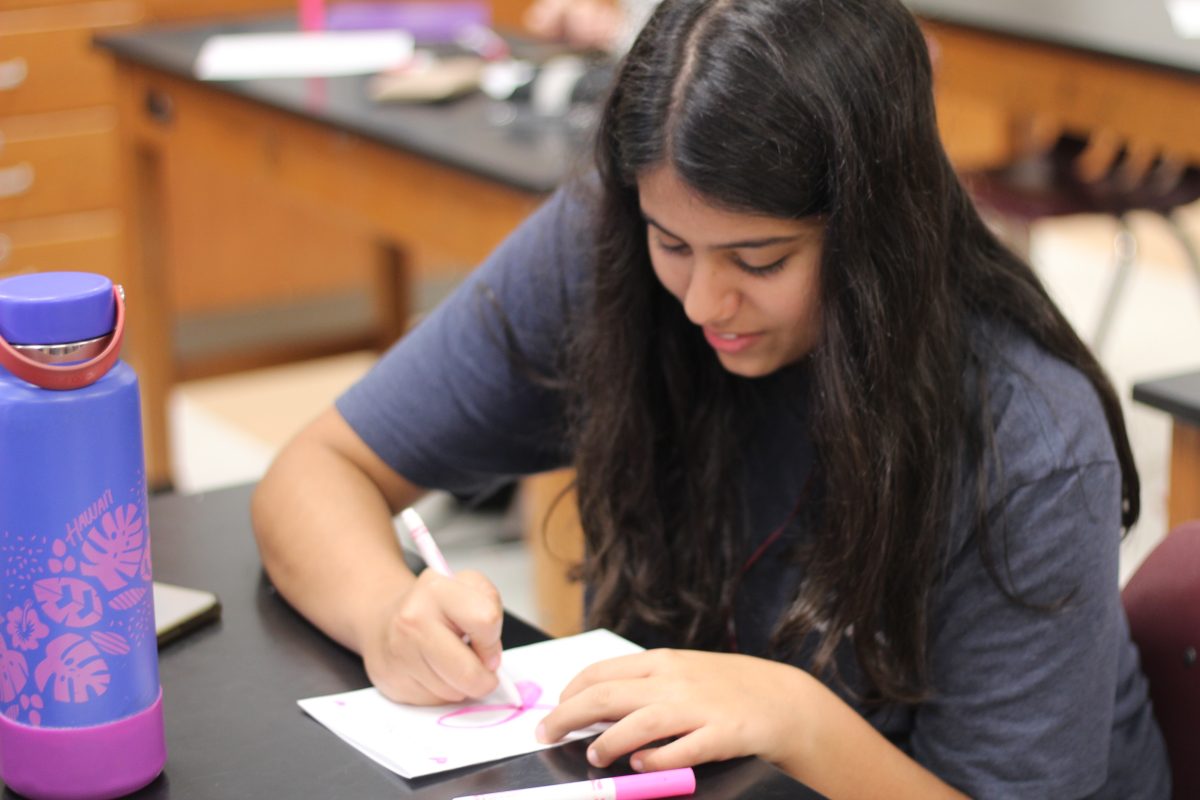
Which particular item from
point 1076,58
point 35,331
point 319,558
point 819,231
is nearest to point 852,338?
point 819,231

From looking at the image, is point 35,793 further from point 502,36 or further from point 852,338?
point 502,36

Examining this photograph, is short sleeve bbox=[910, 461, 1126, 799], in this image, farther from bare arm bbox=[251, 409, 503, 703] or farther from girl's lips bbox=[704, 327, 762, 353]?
bare arm bbox=[251, 409, 503, 703]

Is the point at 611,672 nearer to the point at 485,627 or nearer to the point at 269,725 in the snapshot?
the point at 485,627

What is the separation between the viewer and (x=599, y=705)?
2.83 feet

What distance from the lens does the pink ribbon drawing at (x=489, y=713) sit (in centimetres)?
91

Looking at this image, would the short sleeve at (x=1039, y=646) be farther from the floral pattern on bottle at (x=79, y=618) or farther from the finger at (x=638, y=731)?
the floral pattern on bottle at (x=79, y=618)

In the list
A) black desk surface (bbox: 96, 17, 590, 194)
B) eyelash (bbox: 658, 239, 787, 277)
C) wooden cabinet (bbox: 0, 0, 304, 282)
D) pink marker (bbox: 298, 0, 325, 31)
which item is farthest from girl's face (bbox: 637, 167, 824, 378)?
wooden cabinet (bbox: 0, 0, 304, 282)

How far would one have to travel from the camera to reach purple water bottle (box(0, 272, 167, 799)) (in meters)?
0.72

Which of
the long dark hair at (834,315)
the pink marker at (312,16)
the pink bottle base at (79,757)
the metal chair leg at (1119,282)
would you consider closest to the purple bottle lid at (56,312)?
the pink bottle base at (79,757)

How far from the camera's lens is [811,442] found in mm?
1133

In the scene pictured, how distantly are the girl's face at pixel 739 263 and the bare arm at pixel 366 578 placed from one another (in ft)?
0.75

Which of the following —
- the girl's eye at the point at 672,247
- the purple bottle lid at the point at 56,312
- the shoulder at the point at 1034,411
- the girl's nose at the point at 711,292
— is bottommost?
the shoulder at the point at 1034,411

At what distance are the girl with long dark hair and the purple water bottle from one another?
20 centimetres

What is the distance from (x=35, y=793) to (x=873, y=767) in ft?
1.53
